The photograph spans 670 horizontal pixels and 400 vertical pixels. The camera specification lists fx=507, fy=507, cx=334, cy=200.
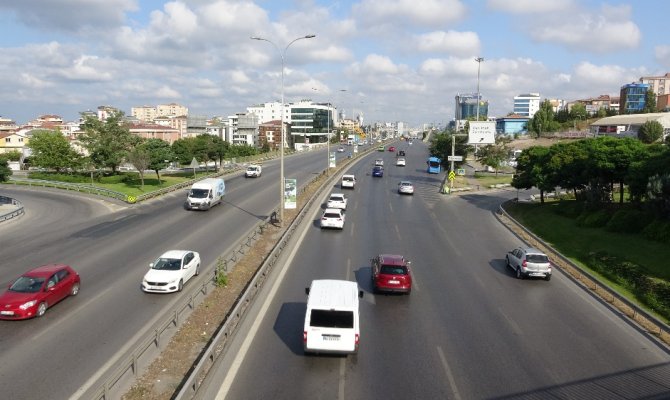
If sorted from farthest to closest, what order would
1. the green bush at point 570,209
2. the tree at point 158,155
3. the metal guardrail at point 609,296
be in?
the tree at point 158,155 → the green bush at point 570,209 → the metal guardrail at point 609,296

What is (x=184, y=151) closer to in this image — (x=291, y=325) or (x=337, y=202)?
(x=337, y=202)

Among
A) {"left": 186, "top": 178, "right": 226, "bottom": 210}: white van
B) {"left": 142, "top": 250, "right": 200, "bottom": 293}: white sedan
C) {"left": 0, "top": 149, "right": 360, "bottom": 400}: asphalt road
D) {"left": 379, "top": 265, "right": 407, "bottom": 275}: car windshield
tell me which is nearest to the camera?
{"left": 0, "top": 149, "right": 360, "bottom": 400}: asphalt road

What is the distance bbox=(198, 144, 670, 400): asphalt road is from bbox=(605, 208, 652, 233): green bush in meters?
10.2

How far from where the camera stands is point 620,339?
610 inches

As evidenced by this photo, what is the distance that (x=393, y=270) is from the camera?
1891 centimetres

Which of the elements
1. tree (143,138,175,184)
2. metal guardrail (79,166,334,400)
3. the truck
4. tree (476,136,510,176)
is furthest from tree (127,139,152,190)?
tree (476,136,510,176)

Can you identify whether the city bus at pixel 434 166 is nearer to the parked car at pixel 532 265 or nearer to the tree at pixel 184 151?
the tree at pixel 184 151

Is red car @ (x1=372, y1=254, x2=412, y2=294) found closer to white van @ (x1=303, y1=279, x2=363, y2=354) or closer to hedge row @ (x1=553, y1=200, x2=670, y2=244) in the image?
white van @ (x1=303, y1=279, x2=363, y2=354)

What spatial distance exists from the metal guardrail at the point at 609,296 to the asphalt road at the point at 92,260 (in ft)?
52.2

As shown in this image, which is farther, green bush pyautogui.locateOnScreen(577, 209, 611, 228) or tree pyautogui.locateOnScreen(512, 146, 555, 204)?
tree pyautogui.locateOnScreen(512, 146, 555, 204)

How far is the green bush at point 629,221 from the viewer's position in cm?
3059

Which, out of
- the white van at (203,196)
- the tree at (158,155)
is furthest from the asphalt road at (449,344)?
the tree at (158,155)

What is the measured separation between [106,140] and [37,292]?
1794 inches

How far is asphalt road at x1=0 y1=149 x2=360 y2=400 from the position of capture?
12422 millimetres
